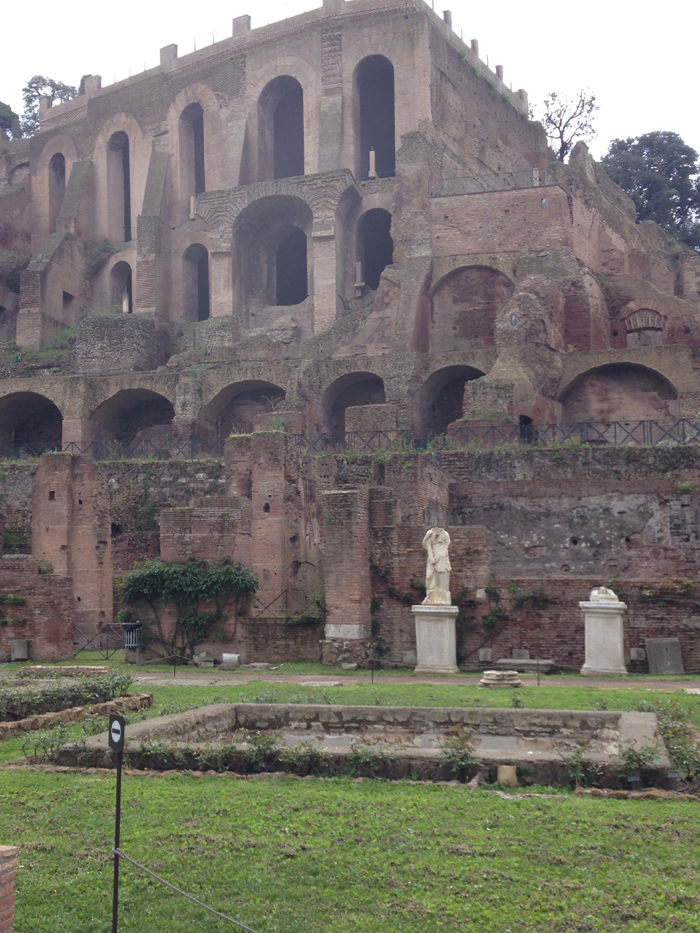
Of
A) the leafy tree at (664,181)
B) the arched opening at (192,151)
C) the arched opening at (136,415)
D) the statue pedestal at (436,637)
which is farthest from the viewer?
the leafy tree at (664,181)

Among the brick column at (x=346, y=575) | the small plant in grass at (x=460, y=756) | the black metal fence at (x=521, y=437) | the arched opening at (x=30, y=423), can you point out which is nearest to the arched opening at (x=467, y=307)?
the black metal fence at (x=521, y=437)

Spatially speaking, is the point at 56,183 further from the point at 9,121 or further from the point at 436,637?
the point at 436,637

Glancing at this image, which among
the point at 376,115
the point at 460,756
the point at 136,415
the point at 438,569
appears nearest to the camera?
the point at 460,756

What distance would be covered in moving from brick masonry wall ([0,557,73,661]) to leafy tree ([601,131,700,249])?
38496 mm

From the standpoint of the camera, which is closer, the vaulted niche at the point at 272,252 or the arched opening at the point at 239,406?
the arched opening at the point at 239,406

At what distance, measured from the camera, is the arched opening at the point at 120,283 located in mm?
45656

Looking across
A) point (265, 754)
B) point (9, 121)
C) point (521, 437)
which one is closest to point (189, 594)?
point (265, 754)

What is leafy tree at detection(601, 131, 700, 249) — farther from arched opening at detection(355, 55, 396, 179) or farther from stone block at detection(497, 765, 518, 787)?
stone block at detection(497, 765, 518, 787)

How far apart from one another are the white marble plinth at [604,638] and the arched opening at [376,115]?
2826 centimetres

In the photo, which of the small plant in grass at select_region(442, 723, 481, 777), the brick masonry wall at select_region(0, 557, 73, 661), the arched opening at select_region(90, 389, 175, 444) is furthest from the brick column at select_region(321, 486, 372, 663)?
the arched opening at select_region(90, 389, 175, 444)

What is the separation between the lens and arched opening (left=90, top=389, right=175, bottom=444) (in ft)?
116

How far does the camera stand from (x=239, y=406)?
114ft

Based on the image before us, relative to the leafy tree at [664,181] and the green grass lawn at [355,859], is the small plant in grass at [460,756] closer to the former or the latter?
the green grass lawn at [355,859]

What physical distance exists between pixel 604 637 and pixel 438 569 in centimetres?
268
